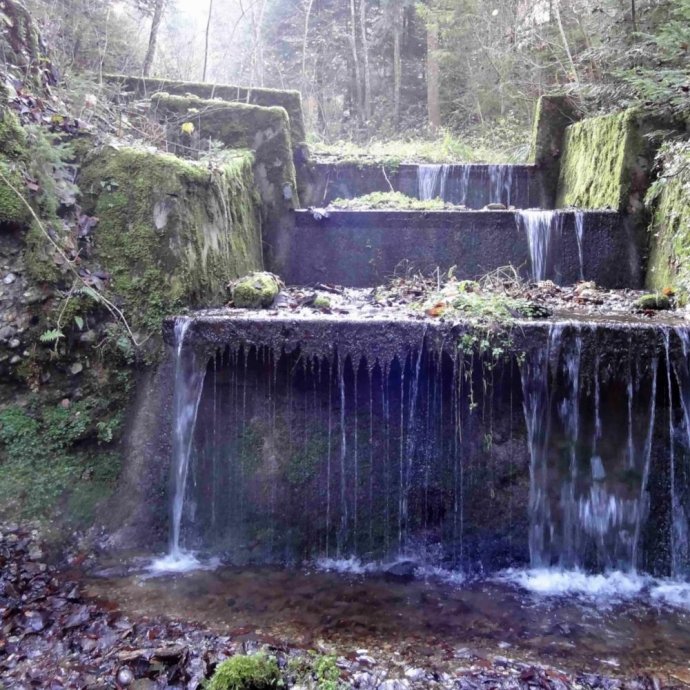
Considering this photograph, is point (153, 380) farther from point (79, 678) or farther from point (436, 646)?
point (436, 646)

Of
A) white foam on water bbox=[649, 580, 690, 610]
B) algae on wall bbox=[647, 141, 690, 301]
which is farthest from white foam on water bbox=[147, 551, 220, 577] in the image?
algae on wall bbox=[647, 141, 690, 301]

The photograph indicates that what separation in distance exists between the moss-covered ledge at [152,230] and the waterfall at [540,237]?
3908 mm

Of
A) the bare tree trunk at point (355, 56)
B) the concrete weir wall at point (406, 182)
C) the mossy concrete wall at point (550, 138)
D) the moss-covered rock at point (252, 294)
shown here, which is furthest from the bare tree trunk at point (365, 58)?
the moss-covered rock at point (252, 294)

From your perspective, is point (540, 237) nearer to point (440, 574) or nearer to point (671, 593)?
point (671, 593)

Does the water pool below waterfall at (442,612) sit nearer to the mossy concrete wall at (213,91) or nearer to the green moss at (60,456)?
the green moss at (60,456)

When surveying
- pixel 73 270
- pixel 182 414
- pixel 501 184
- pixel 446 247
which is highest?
pixel 501 184

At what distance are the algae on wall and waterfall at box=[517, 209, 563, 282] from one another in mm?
1112

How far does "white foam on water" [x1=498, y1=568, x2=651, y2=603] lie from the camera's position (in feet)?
14.3

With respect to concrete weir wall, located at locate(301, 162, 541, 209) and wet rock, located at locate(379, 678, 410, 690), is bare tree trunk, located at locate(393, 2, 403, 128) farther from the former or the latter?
wet rock, located at locate(379, 678, 410, 690)

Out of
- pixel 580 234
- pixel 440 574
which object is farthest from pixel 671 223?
pixel 440 574

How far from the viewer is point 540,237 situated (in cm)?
712

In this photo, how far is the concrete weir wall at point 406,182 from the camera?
9156 mm

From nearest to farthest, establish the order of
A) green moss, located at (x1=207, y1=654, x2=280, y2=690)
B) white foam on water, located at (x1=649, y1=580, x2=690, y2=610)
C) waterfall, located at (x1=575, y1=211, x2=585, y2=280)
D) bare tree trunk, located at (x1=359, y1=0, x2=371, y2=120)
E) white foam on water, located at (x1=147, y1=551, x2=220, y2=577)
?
green moss, located at (x1=207, y1=654, x2=280, y2=690) → white foam on water, located at (x1=649, y1=580, x2=690, y2=610) → white foam on water, located at (x1=147, y1=551, x2=220, y2=577) → waterfall, located at (x1=575, y1=211, x2=585, y2=280) → bare tree trunk, located at (x1=359, y1=0, x2=371, y2=120)

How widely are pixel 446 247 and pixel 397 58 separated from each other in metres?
15.5
